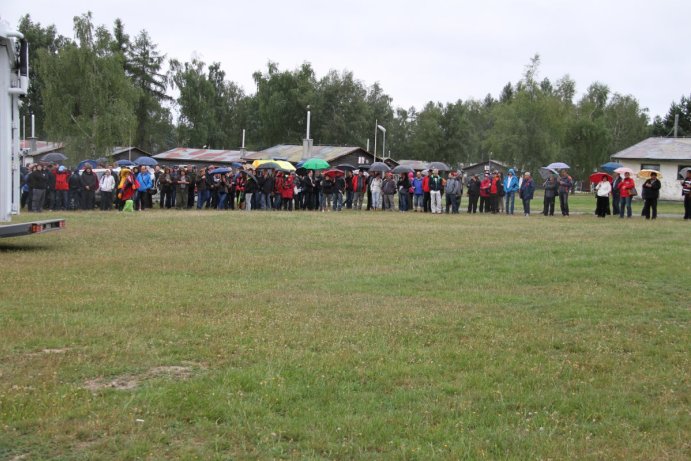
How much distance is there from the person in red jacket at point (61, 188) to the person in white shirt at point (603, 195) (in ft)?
65.7

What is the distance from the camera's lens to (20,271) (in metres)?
12.6

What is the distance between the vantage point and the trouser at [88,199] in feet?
96.9

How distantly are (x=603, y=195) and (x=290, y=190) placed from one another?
12205 millimetres

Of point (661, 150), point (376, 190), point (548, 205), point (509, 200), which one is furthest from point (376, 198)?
point (661, 150)

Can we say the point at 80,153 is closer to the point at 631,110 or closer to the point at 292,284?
the point at 292,284

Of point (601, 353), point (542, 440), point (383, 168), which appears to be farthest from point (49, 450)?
point (383, 168)

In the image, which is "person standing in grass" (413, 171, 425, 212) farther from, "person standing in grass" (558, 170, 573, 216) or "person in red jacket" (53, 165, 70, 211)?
"person in red jacket" (53, 165, 70, 211)

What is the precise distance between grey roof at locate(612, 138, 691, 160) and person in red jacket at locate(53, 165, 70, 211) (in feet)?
129

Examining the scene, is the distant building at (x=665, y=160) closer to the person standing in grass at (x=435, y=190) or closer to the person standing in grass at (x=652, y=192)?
the person standing in grass at (x=652, y=192)

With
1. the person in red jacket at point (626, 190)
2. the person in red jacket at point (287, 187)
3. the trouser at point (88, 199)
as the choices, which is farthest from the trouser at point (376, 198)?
the trouser at point (88, 199)

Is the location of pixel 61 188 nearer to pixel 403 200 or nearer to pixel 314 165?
pixel 314 165

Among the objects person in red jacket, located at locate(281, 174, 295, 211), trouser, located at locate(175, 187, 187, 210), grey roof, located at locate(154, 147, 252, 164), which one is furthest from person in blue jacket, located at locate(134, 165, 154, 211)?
grey roof, located at locate(154, 147, 252, 164)

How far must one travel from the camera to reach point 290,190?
102ft

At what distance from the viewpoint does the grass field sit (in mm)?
5367
